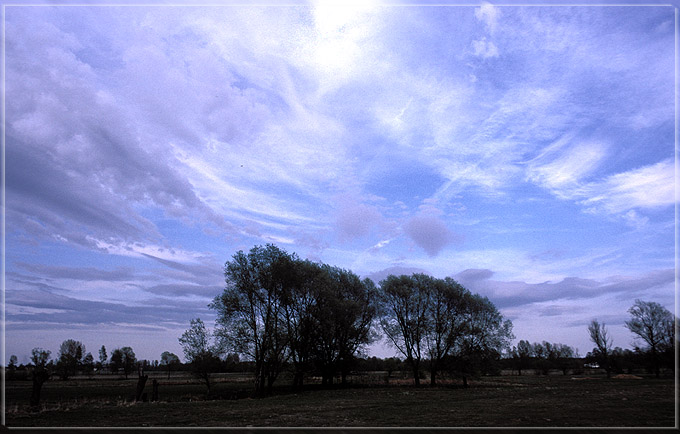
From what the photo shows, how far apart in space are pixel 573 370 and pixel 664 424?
341 feet

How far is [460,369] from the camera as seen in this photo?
41969 mm

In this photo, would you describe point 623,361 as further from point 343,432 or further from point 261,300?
point 343,432

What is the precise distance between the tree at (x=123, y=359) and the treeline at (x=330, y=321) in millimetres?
Answer: 64575

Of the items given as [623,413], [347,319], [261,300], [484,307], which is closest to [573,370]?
[484,307]

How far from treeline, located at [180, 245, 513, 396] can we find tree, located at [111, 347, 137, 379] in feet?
212

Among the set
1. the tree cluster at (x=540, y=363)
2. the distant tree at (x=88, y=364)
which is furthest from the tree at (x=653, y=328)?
the distant tree at (x=88, y=364)

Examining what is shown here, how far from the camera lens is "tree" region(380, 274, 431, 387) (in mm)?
43812

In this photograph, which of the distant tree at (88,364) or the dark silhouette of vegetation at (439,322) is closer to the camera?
the dark silhouette of vegetation at (439,322)

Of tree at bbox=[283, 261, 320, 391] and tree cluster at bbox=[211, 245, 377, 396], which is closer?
tree cluster at bbox=[211, 245, 377, 396]

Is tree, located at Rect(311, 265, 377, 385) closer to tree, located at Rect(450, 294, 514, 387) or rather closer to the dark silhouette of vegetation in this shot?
the dark silhouette of vegetation

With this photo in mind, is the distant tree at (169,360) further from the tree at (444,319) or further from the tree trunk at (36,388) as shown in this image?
the tree trunk at (36,388)

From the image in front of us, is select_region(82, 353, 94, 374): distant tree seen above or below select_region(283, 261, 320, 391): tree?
below

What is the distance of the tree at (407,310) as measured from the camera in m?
43.8

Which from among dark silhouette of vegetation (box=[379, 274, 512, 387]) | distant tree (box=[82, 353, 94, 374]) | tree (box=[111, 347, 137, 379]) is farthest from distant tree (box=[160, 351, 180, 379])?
dark silhouette of vegetation (box=[379, 274, 512, 387])
